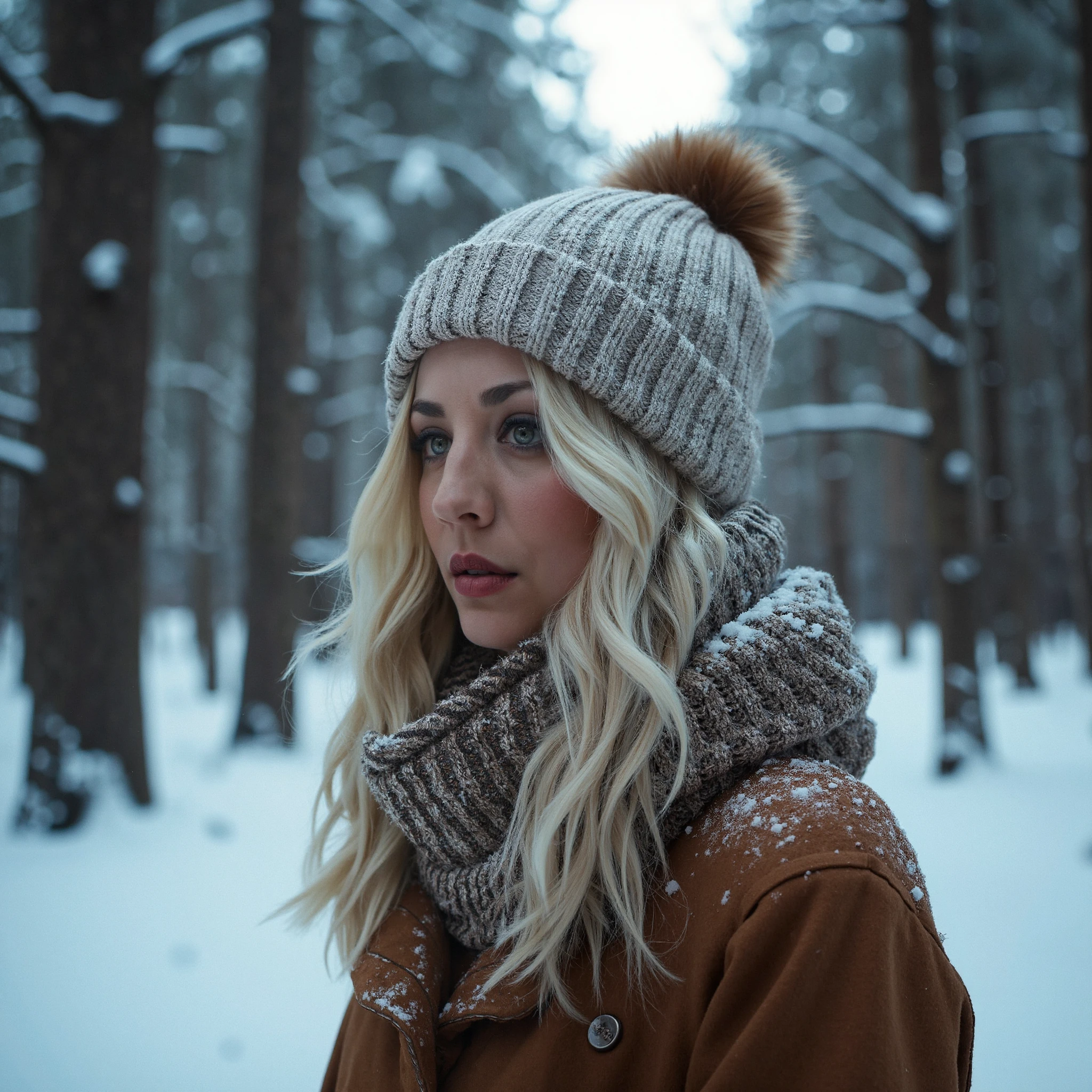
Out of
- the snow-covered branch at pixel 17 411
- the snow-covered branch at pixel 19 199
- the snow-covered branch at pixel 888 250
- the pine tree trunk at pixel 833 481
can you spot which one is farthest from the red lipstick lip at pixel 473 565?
the pine tree trunk at pixel 833 481

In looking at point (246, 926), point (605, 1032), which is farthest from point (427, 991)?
point (246, 926)

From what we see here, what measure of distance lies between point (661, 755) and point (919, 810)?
5329 mm

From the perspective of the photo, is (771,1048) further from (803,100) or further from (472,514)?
(803,100)

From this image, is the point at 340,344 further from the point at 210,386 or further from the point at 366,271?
the point at 366,271

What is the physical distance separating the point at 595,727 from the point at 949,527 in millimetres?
6235

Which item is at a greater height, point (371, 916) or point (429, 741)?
point (429, 741)

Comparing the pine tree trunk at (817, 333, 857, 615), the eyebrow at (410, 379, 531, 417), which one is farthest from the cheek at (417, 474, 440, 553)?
the pine tree trunk at (817, 333, 857, 615)

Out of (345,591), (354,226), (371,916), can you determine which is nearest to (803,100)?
(354,226)

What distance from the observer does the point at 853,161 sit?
20.3 ft

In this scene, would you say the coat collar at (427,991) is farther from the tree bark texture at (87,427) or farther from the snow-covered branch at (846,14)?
the snow-covered branch at (846,14)

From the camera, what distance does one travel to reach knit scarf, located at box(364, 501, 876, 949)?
1321mm

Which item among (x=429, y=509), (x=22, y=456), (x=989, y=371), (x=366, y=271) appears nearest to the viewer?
(x=429, y=509)

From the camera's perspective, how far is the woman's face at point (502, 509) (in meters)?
1.52

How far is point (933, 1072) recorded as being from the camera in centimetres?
104
